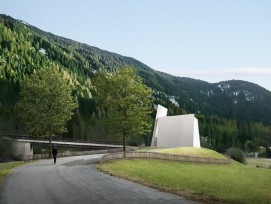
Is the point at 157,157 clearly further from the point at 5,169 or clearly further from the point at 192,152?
the point at 5,169

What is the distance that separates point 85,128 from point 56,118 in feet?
288

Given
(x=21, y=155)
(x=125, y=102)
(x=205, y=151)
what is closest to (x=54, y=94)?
(x=125, y=102)

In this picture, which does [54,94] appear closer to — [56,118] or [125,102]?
[56,118]

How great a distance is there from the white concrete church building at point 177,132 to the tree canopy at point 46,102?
3738 cm

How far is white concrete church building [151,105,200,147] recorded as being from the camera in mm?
90375

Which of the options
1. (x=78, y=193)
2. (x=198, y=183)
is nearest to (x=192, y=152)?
(x=198, y=183)

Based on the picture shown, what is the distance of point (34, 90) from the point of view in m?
60.1

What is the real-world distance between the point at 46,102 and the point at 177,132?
4207 cm

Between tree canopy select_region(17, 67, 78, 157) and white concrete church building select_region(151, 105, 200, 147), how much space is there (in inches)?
1472

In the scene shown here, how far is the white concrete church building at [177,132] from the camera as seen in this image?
90.4 m

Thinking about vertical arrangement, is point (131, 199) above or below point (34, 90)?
below

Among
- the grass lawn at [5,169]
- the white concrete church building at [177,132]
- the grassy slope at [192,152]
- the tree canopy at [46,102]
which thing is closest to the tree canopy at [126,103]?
the tree canopy at [46,102]

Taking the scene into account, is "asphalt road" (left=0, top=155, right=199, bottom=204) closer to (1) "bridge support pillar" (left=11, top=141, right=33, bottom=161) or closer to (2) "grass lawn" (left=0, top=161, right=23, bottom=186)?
(2) "grass lawn" (left=0, top=161, right=23, bottom=186)

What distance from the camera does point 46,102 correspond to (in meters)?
59.5
